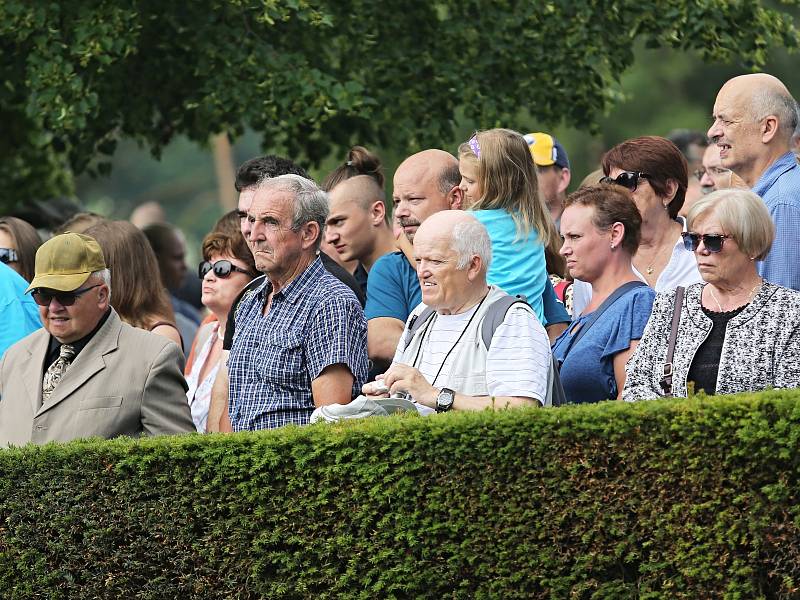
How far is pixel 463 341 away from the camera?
6699 mm

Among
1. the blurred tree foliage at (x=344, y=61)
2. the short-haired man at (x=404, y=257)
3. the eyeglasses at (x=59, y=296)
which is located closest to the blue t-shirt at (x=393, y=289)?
the short-haired man at (x=404, y=257)

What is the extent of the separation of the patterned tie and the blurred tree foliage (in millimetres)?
4397

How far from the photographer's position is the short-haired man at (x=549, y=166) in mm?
8953

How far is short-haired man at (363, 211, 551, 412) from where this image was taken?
6.49 metres

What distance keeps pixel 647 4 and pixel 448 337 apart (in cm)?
673

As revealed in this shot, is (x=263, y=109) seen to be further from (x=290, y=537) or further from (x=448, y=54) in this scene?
(x=290, y=537)

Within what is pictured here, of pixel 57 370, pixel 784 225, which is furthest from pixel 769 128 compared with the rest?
pixel 57 370

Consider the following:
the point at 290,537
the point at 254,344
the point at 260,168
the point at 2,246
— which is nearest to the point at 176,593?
the point at 290,537

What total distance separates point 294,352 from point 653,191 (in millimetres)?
2233

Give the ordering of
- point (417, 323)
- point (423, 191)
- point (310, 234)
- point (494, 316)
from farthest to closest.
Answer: point (423, 191), point (310, 234), point (417, 323), point (494, 316)

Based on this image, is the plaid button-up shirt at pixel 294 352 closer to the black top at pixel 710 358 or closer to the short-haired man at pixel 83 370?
the short-haired man at pixel 83 370

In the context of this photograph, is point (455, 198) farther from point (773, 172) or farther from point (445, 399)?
point (445, 399)

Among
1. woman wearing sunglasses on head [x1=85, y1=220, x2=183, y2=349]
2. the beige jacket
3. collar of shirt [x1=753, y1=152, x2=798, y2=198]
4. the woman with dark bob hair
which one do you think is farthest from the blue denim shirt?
the woman with dark bob hair

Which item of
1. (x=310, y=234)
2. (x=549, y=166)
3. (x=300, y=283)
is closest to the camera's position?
(x=300, y=283)
